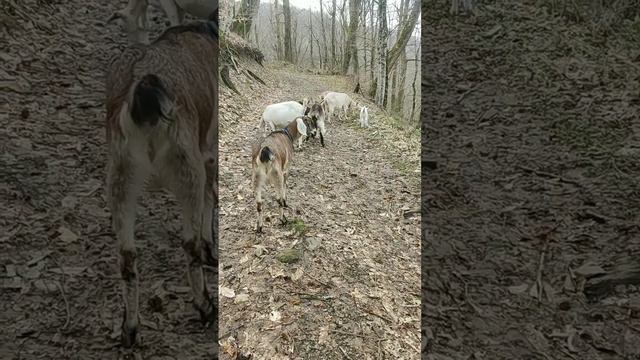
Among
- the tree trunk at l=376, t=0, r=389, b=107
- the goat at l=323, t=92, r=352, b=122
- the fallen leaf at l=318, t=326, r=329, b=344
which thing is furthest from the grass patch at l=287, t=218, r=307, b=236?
the tree trunk at l=376, t=0, r=389, b=107

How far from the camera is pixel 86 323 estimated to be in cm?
94

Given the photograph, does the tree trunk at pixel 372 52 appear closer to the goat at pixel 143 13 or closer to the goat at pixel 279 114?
the goat at pixel 279 114

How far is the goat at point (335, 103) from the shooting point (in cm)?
297

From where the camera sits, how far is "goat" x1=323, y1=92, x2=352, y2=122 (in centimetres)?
297

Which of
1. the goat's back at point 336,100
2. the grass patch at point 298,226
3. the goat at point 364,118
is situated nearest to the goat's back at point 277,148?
the grass patch at point 298,226

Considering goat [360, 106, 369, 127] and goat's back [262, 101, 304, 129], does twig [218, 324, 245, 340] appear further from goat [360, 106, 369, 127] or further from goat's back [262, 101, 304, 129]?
goat [360, 106, 369, 127]

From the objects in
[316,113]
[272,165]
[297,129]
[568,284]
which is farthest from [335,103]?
[568,284]

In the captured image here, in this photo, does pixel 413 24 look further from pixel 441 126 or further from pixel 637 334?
pixel 637 334

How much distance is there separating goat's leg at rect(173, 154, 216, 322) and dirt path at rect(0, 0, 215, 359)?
0.03 m

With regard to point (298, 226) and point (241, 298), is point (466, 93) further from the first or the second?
point (241, 298)

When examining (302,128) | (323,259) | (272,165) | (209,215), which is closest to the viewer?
(209,215)

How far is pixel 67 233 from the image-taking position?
3.06 ft

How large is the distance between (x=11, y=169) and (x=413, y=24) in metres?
4.40

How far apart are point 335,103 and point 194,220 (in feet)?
8.85
